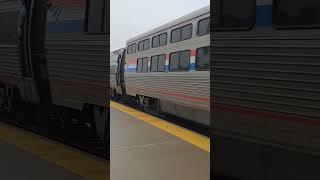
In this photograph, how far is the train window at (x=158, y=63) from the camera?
255 cm

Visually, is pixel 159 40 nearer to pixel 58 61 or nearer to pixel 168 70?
pixel 168 70

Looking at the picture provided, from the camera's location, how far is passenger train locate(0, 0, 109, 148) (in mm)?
2643

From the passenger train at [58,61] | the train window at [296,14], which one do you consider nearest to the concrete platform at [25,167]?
the passenger train at [58,61]

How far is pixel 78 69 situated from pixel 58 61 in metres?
0.25

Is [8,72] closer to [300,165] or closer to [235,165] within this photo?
[235,165]

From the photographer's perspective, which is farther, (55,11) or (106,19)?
(55,11)

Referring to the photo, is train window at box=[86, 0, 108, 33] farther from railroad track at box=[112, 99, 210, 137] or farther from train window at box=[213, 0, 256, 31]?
train window at box=[213, 0, 256, 31]

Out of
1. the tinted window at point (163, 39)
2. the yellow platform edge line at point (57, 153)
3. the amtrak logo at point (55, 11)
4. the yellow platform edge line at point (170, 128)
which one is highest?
the amtrak logo at point (55, 11)

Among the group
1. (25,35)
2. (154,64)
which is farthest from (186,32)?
(25,35)

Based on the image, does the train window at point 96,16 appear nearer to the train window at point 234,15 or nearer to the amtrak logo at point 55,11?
the amtrak logo at point 55,11

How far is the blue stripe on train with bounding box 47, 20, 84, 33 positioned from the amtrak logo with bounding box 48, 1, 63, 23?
32mm

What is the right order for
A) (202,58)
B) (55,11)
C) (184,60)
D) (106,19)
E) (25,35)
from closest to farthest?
1. (202,58)
2. (106,19)
3. (184,60)
4. (55,11)
5. (25,35)

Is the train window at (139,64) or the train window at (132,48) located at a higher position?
the train window at (132,48)

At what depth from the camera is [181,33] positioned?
262 centimetres
